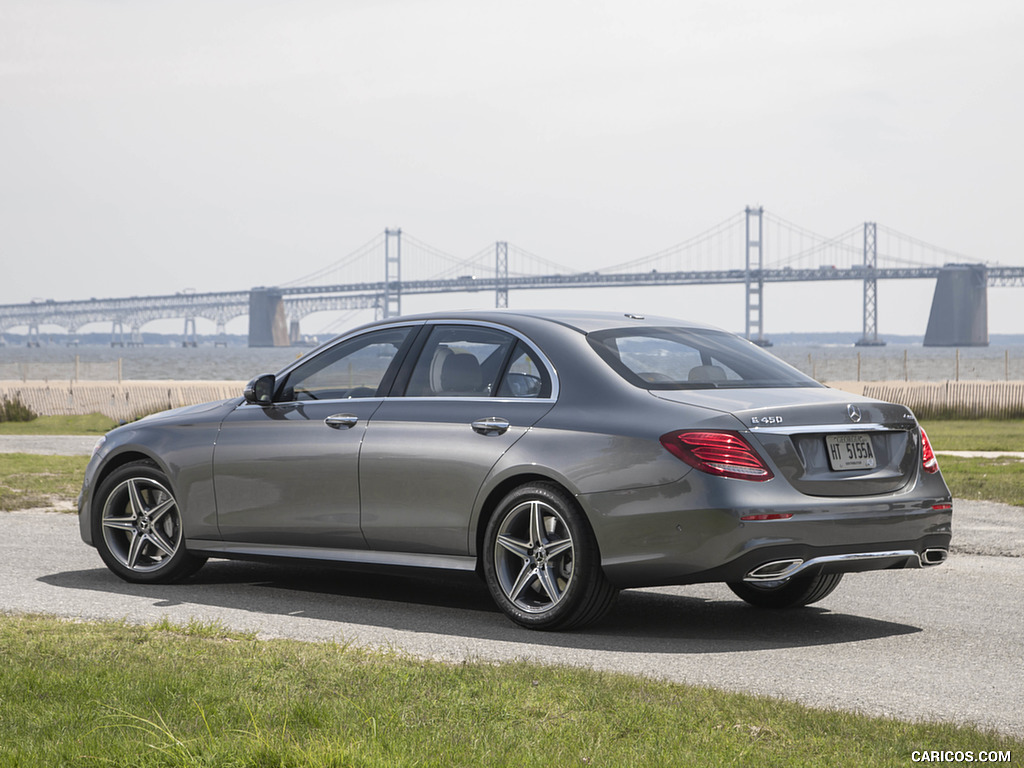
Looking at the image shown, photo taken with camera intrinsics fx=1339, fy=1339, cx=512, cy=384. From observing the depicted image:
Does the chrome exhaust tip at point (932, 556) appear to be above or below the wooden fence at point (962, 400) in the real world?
below

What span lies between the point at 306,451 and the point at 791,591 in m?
2.79

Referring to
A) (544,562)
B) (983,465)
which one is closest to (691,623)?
(544,562)

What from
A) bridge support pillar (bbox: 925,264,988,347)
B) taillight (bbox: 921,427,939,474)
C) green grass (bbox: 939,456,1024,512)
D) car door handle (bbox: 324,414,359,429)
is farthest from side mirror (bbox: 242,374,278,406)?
bridge support pillar (bbox: 925,264,988,347)

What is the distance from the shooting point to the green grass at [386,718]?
3.96 m

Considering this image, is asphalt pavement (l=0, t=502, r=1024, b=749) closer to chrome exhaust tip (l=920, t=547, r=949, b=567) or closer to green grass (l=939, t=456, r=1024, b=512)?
chrome exhaust tip (l=920, t=547, r=949, b=567)

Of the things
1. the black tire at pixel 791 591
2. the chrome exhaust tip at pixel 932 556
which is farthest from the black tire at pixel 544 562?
the chrome exhaust tip at pixel 932 556

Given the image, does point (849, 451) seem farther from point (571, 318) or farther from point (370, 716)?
point (370, 716)

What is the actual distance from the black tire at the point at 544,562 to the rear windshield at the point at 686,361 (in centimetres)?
74

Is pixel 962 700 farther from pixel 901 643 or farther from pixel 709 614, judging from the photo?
pixel 709 614

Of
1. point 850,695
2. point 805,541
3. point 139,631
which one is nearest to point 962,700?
point 850,695

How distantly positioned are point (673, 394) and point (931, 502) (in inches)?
54.5

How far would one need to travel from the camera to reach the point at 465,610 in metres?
7.25

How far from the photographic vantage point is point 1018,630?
6750 mm

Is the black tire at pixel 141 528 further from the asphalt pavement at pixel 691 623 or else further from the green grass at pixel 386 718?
the green grass at pixel 386 718
